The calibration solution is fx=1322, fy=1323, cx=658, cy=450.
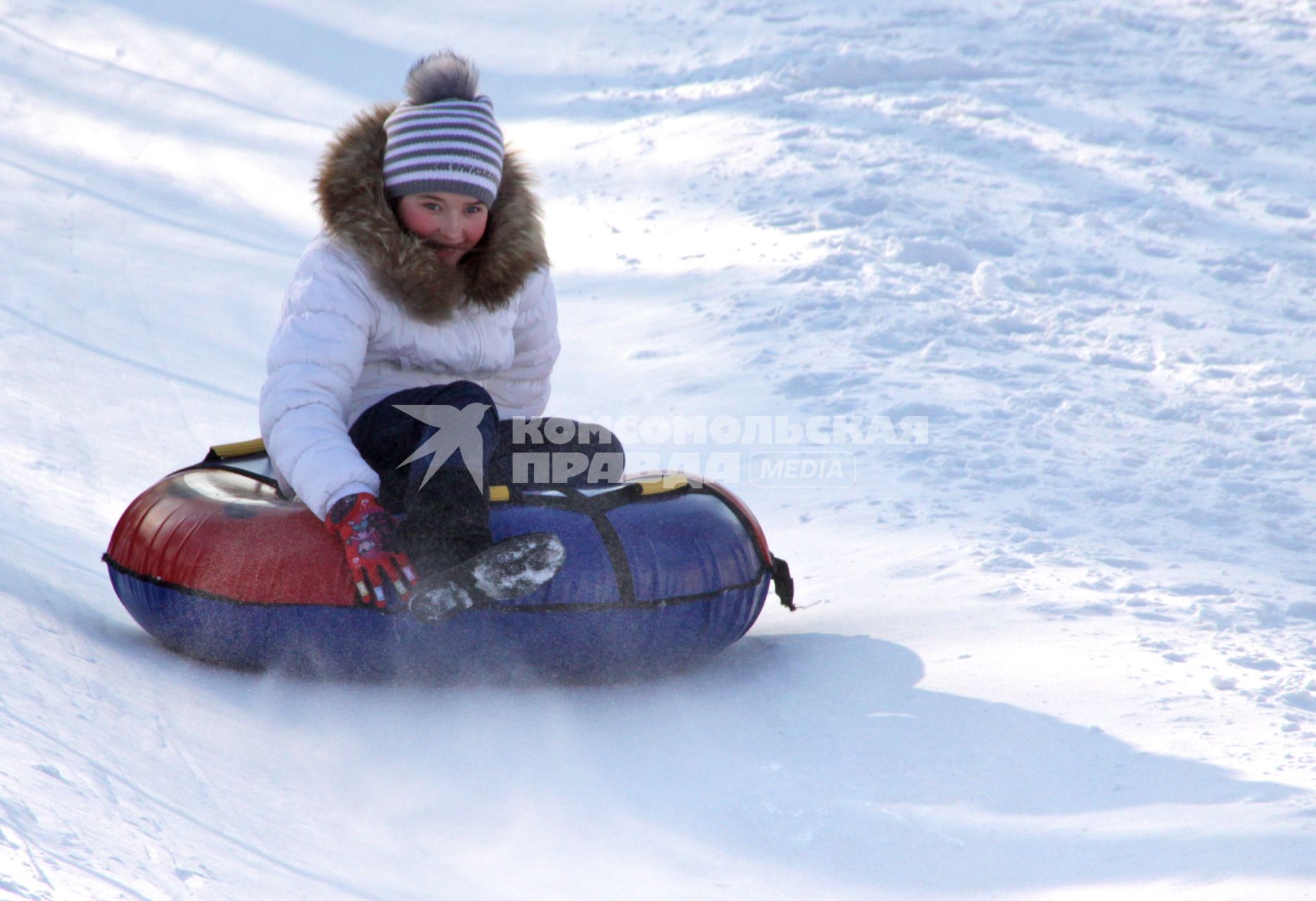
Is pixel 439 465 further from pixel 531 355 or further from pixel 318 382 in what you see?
pixel 531 355

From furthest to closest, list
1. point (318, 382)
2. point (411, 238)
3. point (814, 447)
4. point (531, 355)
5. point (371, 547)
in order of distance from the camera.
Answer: point (814, 447)
point (531, 355)
point (411, 238)
point (318, 382)
point (371, 547)

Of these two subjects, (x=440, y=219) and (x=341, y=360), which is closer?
(x=341, y=360)

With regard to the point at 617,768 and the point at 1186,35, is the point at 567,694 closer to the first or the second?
the point at 617,768

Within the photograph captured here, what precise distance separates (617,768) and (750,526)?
2.33 ft

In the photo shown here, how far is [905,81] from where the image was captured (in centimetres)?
777

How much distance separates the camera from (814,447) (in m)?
4.11

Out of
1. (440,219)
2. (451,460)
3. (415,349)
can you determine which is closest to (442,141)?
(440,219)

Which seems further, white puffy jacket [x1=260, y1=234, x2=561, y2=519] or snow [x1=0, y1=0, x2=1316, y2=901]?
white puffy jacket [x1=260, y1=234, x2=561, y2=519]

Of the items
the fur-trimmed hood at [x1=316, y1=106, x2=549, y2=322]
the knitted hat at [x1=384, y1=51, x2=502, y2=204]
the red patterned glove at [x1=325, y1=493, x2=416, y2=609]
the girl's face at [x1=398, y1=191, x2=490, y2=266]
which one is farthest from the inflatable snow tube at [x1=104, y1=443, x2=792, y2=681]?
the knitted hat at [x1=384, y1=51, x2=502, y2=204]

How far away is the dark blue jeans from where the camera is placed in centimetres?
244

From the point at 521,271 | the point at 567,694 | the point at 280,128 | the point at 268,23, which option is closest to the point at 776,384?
the point at 521,271

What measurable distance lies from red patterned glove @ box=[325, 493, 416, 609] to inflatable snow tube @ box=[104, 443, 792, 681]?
62 mm

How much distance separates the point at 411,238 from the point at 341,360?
0.96 ft

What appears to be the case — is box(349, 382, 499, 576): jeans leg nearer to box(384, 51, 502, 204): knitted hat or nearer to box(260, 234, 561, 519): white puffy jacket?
box(260, 234, 561, 519): white puffy jacket
